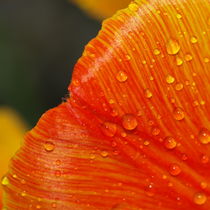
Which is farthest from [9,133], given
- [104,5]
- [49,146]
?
[49,146]

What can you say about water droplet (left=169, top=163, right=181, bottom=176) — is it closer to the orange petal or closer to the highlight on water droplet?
the highlight on water droplet

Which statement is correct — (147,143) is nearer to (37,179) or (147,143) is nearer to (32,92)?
(37,179)

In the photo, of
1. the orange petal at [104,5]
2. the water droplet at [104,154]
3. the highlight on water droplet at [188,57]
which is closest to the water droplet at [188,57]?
the highlight on water droplet at [188,57]

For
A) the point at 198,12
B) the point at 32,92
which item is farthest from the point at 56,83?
the point at 198,12

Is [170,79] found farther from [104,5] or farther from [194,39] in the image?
[104,5]

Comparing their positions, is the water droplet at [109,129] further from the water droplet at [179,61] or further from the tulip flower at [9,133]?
the tulip flower at [9,133]

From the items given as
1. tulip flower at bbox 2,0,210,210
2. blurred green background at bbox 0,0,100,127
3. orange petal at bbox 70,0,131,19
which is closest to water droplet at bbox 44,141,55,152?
tulip flower at bbox 2,0,210,210
